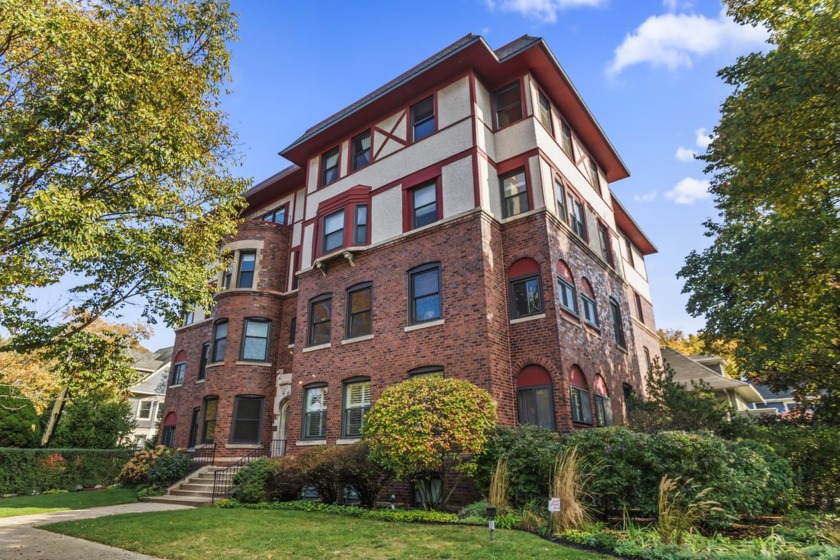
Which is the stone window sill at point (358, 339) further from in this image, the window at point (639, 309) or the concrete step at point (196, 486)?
the window at point (639, 309)

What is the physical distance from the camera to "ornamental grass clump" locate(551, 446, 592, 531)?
7.81 meters

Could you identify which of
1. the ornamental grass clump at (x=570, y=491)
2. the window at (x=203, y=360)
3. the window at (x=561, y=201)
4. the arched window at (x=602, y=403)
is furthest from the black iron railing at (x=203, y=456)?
the window at (x=561, y=201)

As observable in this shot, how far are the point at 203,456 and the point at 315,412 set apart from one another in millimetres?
5721

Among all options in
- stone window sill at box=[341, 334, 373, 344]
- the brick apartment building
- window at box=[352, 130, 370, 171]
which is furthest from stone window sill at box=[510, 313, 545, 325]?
window at box=[352, 130, 370, 171]

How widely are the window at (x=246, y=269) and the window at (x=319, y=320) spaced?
4.36m

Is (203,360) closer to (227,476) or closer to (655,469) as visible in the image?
(227,476)

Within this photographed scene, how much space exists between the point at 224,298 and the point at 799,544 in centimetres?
1944

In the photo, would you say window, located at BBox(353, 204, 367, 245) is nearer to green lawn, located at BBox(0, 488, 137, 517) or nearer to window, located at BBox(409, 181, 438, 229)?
window, located at BBox(409, 181, 438, 229)

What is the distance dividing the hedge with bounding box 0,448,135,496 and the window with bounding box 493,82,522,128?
72.1ft

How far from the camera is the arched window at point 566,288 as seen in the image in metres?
14.0

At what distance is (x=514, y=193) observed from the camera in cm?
1522

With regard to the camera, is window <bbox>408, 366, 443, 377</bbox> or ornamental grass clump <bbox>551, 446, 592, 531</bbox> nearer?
ornamental grass clump <bbox>551, 446, 592, 531</bbox>

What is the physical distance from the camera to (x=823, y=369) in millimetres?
15008

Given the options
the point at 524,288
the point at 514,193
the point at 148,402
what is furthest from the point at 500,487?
the point at 148,402
